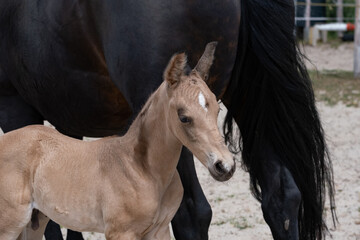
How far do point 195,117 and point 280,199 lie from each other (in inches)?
51.8

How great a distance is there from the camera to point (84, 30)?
10.5 ft

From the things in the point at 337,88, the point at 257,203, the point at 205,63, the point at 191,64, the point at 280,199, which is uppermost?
the point at 205,63

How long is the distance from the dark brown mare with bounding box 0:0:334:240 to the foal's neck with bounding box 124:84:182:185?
390 mm

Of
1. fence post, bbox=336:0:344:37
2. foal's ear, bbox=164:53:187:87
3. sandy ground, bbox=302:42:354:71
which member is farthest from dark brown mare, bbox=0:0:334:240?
fence post, bbox=336:0:344:37

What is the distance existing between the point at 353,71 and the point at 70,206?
9.14 meters

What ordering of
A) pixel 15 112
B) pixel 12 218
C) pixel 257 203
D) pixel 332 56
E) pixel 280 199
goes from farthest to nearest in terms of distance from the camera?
1. pixel 332 56
2. pixel 257 203
3. pixel 15 112
4. pixel 280 199
5. pixel 12 218

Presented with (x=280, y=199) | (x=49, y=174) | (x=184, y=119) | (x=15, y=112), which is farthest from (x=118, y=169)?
(x=15, y=112)

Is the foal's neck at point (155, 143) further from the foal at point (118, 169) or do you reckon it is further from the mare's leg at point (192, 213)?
the mare's leg at point (192, 213)

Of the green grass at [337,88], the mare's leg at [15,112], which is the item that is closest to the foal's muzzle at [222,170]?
the mare's leg at [15,112]

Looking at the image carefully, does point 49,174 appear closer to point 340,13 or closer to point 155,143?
point 155,143

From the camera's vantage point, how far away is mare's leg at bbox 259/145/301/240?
11.6 ft

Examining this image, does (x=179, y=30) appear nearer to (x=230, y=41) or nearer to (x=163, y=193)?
(x=230, y=41)

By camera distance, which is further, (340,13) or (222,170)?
(340,13)

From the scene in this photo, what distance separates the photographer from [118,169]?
2.62 m
